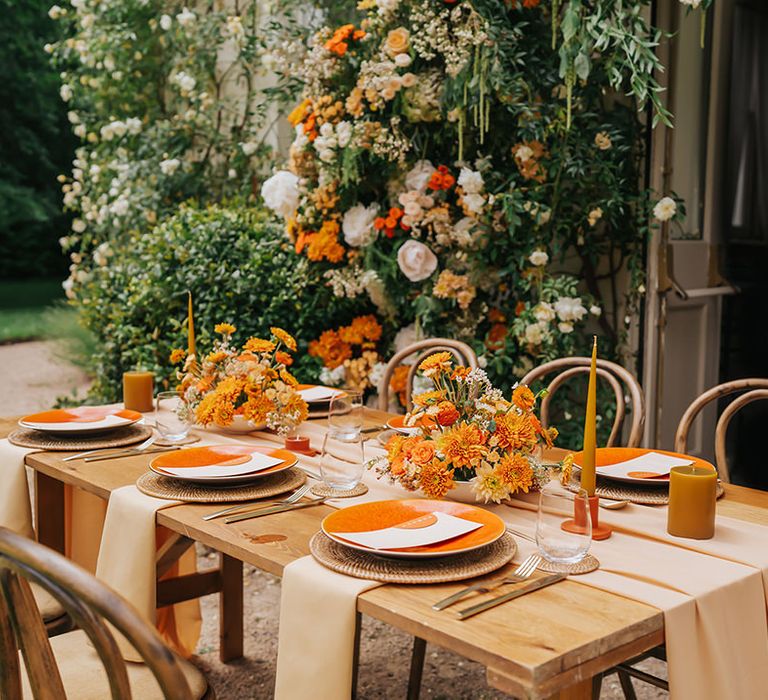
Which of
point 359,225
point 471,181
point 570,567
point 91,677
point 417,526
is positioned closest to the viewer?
point 570,567

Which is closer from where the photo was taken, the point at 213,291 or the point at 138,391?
the point at 138,391

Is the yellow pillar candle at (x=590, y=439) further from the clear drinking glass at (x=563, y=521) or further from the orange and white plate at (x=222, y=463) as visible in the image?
the orange and white plate at (x=222, y=463)

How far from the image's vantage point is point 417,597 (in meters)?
1.33

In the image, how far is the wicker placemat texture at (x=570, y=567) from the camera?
4.66 feet

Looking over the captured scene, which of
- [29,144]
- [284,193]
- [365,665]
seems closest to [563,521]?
[365,665]

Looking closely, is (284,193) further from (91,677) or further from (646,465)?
(91,677)

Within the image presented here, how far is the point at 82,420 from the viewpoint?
2.29 m

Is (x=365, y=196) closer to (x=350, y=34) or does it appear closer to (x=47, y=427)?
(x=350, y=34)

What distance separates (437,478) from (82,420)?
987 millimetres

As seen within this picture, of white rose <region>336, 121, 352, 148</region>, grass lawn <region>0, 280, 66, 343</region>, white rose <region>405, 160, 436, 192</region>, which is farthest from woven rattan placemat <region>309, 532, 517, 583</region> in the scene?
grass lawn <region>0, 280, 66, 343</region>

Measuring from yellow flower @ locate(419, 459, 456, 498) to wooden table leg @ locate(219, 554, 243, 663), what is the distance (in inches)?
44.4

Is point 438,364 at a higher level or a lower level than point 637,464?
higher

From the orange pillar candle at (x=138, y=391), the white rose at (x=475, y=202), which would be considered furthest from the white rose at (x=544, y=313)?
the orange pillar candle at (x=138, y=391)

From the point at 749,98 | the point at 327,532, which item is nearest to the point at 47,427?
the point at 327,532
